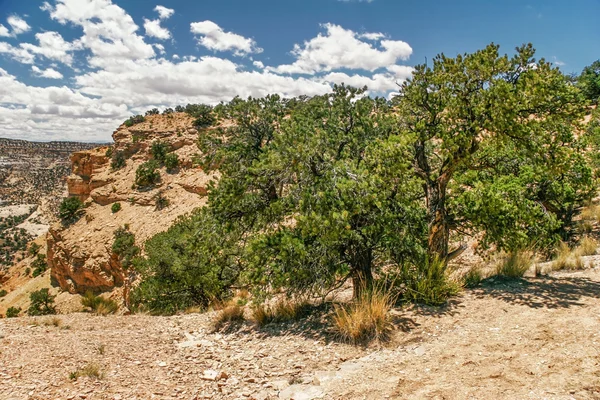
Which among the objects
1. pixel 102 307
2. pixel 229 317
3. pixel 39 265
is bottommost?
pixel 39 265

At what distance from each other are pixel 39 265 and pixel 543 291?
44.6 metres

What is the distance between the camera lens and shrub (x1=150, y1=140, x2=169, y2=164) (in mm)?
33688

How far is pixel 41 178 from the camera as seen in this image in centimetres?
9694

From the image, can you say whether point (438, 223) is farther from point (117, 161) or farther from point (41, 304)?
point (117, 161)

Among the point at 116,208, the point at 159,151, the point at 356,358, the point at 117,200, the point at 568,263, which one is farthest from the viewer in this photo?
the point at 159,151

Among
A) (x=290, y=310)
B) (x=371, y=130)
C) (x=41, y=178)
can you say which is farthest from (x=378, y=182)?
(x=41, y=178)

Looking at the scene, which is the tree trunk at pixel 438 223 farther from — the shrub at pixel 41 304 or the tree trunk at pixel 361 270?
the shrub at pixel 41 304

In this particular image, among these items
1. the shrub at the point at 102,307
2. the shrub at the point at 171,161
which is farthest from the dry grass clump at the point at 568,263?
the shrub at the point at 171,161

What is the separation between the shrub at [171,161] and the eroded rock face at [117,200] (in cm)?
49

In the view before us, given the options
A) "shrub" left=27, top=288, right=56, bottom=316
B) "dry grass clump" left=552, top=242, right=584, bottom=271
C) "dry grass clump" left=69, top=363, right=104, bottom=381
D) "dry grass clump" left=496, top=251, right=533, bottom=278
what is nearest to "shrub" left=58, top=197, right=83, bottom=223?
"shrub" left=27, top=288, right=56, bottom=316

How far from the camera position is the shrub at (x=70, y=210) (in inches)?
1342

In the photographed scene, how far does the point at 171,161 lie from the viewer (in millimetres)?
32406

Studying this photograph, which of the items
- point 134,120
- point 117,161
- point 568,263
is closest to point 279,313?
point 568,263

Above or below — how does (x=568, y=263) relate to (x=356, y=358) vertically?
above
